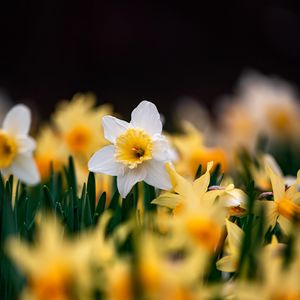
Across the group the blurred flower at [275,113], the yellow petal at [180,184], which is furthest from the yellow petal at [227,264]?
the blurred flower at [275,113]

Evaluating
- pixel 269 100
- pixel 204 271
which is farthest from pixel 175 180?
pixel 269 100

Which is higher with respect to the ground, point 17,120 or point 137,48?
point 137,48

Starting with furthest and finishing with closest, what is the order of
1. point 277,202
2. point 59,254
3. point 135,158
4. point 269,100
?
point 269,100
point 135,158
point 277,202
point 59,254

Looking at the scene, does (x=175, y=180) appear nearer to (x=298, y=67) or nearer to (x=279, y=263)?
(x=279, y=263)

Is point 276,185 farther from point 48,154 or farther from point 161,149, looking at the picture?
point 48,154

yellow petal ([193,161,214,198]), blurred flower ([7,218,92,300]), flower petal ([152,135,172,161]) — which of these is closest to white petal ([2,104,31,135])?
flower petal ([152,135,172,161])

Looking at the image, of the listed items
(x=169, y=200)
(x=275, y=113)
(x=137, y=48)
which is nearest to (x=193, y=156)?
(x=169, y=200)
